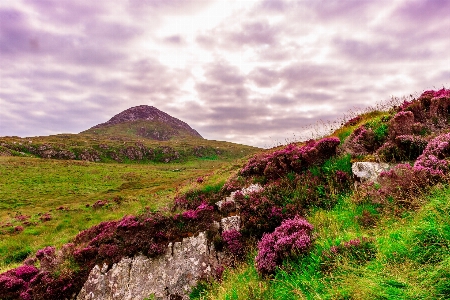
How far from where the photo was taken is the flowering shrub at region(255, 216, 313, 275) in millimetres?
6518

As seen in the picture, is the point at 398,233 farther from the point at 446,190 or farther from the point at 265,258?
the point at 265,258

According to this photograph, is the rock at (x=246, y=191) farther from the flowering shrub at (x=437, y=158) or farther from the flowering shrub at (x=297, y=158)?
the flowering shrub at (x=437, y=158)

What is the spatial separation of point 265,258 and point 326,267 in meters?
1.83

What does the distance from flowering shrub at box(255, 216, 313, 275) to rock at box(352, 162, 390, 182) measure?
3.60m

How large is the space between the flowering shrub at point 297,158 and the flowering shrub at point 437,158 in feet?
13.4

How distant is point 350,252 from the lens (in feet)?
17.9

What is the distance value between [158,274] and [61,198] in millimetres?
36584

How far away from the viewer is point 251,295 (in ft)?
19.2

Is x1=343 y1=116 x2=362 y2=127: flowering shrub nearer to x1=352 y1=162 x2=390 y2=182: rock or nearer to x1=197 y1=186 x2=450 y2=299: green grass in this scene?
x1=352 y1=162 x2=390 y2=182: rock

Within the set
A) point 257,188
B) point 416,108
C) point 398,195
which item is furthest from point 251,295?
point 416,108

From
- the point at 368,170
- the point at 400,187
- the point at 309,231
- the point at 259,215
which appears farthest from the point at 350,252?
the point at 368,170

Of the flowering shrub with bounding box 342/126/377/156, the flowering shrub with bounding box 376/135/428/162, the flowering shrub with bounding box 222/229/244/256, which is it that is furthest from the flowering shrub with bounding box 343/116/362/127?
the flowering shrub with bounding box 222/229/244/256

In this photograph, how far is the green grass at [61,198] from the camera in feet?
67.8

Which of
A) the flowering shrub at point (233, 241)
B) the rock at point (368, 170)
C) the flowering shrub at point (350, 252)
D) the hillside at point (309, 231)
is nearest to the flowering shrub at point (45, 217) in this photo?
the hillside at point (309, 231)
